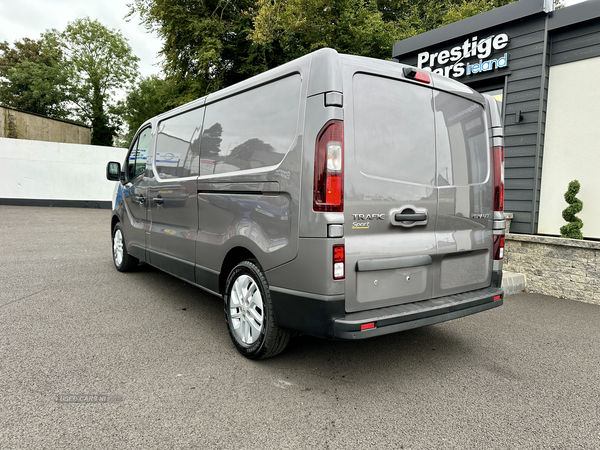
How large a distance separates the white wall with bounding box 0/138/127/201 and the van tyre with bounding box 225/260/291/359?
57.0ft

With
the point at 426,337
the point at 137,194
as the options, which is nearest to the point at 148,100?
the point at 137,194

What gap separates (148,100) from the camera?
43.3m

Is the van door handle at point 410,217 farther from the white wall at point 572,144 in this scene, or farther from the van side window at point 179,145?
the white wall at point 572,144

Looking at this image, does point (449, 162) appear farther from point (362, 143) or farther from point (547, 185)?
point (547, 185)

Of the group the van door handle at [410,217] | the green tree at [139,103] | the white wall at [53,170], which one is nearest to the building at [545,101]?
the van door handle at [410,217]

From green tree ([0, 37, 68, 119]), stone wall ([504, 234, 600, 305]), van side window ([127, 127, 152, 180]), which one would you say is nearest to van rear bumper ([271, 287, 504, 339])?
van side window ([127, 127, 152, 180])

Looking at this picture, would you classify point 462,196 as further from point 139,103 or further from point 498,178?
point 139,103

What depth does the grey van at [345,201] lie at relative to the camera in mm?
2631

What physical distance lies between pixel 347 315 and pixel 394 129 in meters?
1.28

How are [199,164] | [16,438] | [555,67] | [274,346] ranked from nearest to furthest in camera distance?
1. [16,438]
2. [274,346]
3. [199,164]
4. [555,67]

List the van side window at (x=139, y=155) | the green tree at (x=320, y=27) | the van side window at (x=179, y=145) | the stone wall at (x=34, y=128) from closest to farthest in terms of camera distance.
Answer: the van side window at (x=179, y=145) < the van side window at (x=139, y=155) < the green tree at (x=320, y=27) < the stone wall at (x=34, y=128)

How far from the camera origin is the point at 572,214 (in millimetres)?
6031

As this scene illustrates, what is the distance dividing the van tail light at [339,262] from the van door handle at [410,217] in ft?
1.59

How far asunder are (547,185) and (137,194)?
614 centimetres
